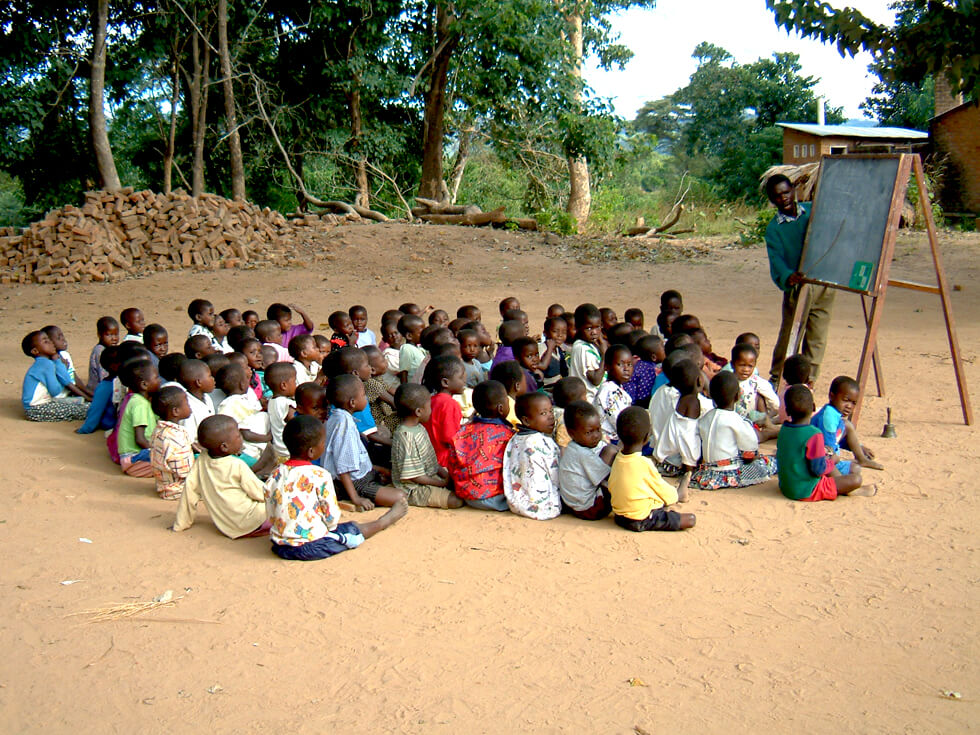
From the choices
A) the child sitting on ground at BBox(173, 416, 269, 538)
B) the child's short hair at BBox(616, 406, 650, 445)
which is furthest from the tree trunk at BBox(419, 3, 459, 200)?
the child's short hair at BBox(616, 406, 650, 445)

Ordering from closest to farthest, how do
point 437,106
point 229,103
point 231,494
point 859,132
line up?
point 231,494 → point 229,103 → point 437,106 → point 859,132

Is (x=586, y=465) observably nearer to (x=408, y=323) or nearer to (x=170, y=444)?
(x=170, y=444)

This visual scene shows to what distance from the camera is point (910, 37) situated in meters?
8.41

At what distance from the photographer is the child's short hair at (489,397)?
4.49m

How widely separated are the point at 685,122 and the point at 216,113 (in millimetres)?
24526

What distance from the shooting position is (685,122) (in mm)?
37750

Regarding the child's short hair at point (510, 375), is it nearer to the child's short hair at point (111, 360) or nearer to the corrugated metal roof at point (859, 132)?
the child's short hair at point (111, 360)

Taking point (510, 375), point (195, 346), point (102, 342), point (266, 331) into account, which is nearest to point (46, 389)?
point (102, 342)

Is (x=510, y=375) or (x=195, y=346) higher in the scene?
(x=510, y=375)

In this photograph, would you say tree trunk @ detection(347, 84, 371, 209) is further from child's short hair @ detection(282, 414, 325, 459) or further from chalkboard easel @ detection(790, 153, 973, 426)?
child's short hair @ detection(282, 414, 325, 459)

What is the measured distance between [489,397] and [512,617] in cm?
140

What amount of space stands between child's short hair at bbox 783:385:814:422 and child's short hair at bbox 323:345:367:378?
239cm

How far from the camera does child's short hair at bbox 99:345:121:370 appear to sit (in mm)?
5852

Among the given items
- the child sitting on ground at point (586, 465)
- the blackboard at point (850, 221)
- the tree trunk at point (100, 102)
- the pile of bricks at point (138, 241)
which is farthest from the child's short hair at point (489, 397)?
the tree trunk at point (100, 102)
